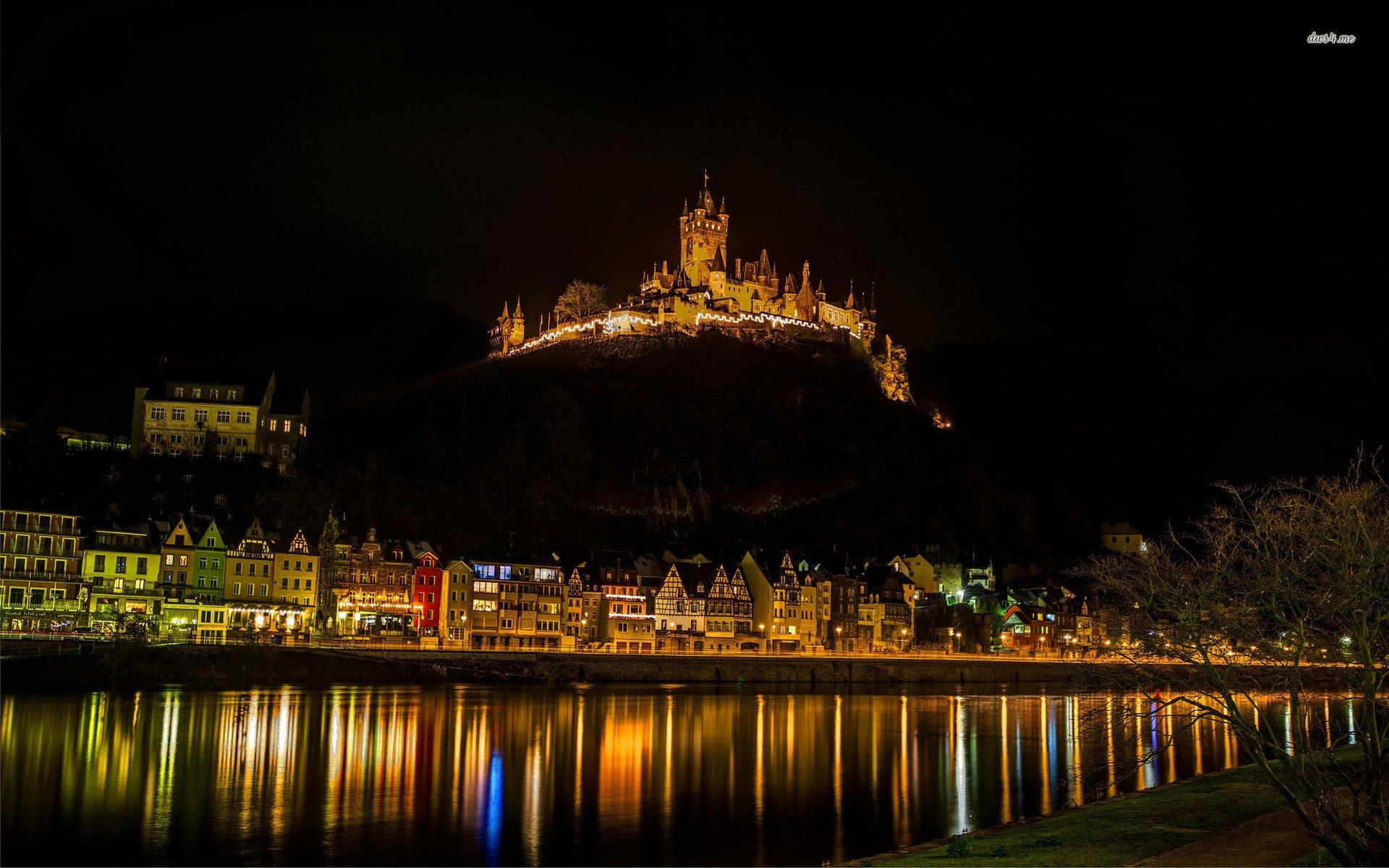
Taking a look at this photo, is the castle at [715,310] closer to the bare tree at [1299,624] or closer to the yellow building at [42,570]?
the yellow building at [42,570]

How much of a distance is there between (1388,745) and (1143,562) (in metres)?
4.45

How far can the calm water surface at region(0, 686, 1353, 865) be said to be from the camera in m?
27.1

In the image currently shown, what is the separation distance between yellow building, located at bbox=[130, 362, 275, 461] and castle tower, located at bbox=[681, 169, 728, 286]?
81.4 m

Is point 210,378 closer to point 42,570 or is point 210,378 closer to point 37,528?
point 37,528

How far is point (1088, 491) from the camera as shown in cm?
17588

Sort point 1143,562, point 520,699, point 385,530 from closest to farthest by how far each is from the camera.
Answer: point 1143,562 → point 520,699 → point 385,530

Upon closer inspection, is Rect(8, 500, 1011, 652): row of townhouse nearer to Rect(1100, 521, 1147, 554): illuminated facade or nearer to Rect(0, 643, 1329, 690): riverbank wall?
Rect(0, 643, 1329, 690): riverbank wall

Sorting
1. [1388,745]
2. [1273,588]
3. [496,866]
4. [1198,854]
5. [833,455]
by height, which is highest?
[833,455]

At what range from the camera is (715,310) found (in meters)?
158

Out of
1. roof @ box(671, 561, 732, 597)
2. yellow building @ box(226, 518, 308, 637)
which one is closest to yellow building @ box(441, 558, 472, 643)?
yellow building @ box(226, 518, 308, 637)

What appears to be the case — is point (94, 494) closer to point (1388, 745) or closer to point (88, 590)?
point (88, 590)

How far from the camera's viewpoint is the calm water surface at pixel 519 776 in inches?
1066

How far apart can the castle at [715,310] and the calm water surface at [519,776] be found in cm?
9919

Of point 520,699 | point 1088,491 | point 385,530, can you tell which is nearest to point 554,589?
point 385,530
